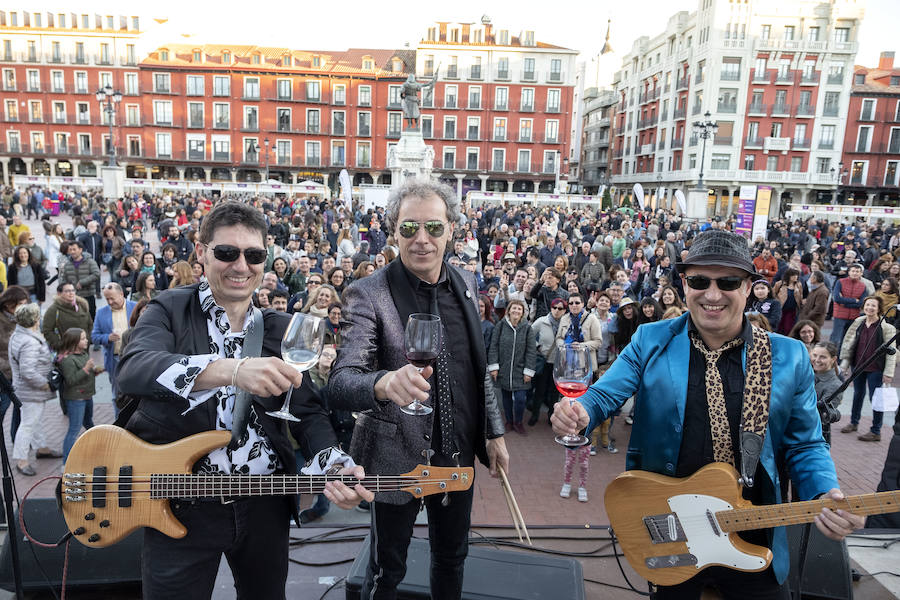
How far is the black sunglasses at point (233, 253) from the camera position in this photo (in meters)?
1.99

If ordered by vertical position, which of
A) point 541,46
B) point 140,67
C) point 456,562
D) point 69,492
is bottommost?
point 456,562

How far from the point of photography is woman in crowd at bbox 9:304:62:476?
480 centimetres

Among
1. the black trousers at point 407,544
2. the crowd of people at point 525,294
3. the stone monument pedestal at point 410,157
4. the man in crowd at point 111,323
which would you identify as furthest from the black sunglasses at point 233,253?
the stone monument pedestal at point 410,157

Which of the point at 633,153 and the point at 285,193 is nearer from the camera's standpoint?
the point at 285,193

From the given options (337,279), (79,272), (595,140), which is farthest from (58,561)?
(595,140)

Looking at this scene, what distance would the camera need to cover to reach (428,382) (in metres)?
2.14

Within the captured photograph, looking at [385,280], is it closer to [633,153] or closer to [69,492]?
[69,492]

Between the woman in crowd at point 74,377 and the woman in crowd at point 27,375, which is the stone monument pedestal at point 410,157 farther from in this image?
the woman in crowd at point 27,375

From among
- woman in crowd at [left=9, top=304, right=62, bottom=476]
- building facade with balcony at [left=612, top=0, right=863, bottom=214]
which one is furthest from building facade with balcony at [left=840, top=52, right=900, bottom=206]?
woman in crowd at [left=9, top=304, right=62, bottom=476]

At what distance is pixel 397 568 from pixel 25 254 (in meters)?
9.06

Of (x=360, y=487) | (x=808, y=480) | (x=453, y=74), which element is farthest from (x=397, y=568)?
(x=453, y=74)

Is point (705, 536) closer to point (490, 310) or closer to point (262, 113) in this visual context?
point (490, 310)

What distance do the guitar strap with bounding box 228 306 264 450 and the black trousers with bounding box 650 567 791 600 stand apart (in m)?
1.71

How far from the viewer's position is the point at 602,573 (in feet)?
12.2
